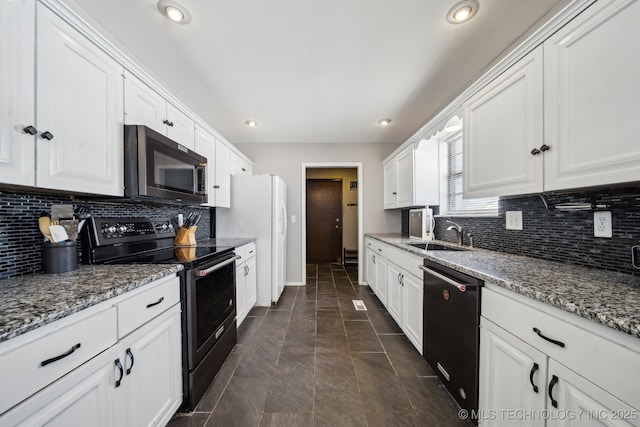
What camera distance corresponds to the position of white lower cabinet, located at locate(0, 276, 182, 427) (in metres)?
0.63

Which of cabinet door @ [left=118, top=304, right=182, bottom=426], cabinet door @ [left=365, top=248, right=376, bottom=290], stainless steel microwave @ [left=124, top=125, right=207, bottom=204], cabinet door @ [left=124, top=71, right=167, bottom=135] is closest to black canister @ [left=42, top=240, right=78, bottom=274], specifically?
stainless steel microwave @ [left=124, top=125, right=207, bottom=204]

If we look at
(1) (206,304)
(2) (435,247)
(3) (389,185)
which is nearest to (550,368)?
(2) (435,247)

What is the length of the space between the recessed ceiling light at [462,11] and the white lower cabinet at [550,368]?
1547 millimetres

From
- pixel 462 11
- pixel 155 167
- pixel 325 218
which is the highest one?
pixel 462 11

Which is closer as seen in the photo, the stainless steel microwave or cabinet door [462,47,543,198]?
cabinet door [462,47,543,198]

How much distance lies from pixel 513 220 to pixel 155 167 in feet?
8.21

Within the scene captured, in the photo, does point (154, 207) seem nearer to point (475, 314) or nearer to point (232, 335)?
point (232, 335)

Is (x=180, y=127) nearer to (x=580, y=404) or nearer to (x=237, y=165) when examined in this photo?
(x=237, y=165)

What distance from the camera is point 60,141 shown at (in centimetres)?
101

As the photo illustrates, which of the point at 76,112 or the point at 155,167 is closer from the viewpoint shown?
the point at 76,112

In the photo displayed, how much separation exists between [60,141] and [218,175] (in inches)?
61.9

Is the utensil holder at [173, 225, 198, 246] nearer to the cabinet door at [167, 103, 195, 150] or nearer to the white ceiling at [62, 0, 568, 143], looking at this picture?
the cabinet door at [167, 103, 195, 150]

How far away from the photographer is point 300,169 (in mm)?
3873

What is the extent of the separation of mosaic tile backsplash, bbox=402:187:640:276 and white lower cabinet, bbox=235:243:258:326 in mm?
2281
